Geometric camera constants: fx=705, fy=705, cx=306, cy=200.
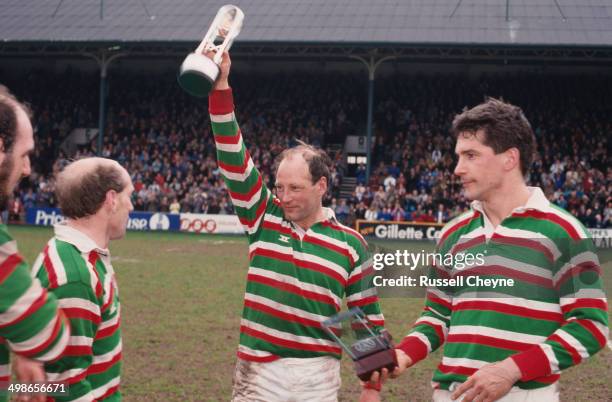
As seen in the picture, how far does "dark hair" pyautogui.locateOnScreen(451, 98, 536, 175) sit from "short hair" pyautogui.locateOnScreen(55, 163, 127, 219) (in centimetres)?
168

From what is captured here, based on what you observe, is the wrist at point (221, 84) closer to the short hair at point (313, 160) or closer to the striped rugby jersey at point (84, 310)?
the short hair at point (313, 160)

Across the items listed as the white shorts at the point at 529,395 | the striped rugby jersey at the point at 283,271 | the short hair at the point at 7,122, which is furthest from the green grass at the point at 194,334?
the short hair at the point at 7,122

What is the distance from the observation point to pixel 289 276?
371cm

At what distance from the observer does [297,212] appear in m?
3.77

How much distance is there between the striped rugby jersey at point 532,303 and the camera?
2.88 m

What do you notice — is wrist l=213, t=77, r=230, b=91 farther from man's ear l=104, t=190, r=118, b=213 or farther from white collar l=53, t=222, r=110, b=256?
white collar l=53, t=222, r=110, b=256

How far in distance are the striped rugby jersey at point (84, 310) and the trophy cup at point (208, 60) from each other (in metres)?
0.83

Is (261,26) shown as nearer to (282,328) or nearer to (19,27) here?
(19,27)

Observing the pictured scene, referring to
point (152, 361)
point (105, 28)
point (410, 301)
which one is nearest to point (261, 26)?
point (105, 28)

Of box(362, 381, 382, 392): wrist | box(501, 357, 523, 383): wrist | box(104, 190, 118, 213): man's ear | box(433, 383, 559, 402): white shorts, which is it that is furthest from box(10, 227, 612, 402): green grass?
box(501, 357, 523, 383): wrist

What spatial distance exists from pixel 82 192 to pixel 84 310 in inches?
22.4

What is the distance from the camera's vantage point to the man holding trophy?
12.0 ft

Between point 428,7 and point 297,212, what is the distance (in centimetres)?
2806

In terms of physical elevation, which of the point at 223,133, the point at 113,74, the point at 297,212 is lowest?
the point at 297,212
